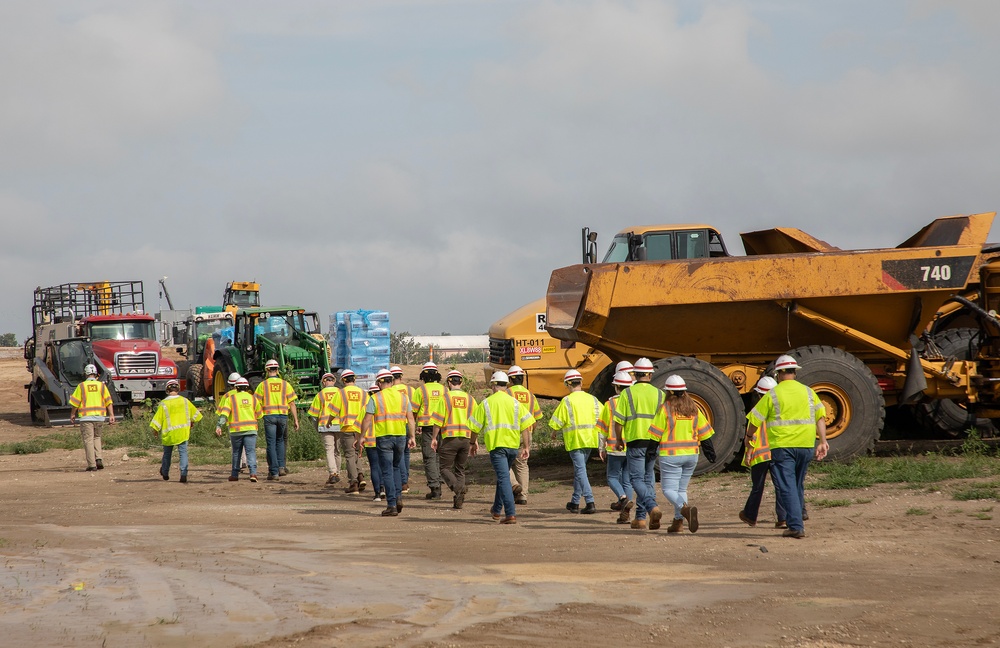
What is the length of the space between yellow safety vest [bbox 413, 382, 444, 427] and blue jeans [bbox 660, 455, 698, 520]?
3588 mm

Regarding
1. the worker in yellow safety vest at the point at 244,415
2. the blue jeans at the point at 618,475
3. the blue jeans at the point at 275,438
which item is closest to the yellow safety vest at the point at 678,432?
the blue jeans at the point at 618,475

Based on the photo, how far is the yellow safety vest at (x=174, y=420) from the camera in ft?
56.5

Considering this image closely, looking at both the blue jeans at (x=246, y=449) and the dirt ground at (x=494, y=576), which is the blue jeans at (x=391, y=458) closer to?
the dirt ground at (x=494, y=576)

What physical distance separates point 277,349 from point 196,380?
14.6 ft

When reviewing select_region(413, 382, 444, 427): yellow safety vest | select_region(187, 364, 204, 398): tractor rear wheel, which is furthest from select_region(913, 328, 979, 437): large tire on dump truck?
select_region(187, 364, 204, 398): tractor rear wheel

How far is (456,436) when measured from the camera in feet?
44.1

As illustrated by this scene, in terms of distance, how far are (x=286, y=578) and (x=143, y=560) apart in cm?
184

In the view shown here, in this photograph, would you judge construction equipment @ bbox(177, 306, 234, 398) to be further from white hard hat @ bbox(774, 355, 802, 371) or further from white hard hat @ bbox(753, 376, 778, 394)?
white hard hat @ bbox(774, 355, 802, 371)

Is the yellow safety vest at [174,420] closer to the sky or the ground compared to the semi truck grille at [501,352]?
closer to the ground

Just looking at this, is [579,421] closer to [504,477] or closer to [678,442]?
[504,477]

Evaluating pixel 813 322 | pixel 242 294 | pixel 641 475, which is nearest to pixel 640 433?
pixel 641 475

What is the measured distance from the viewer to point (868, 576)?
8.48 meters

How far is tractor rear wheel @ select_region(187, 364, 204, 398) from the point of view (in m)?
29.2

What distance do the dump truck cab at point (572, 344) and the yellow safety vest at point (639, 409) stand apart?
16.8ft
